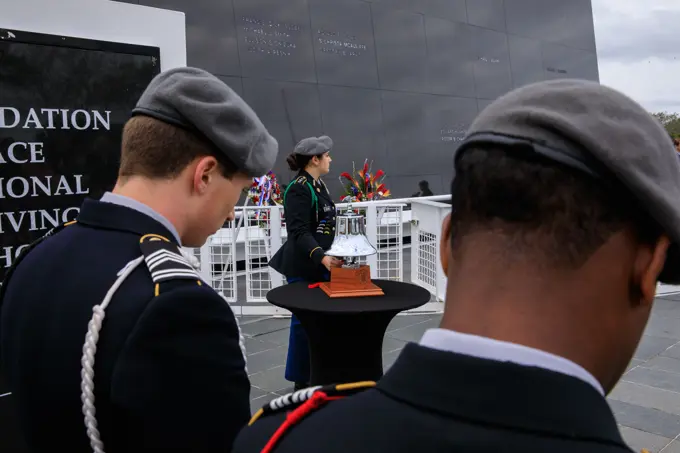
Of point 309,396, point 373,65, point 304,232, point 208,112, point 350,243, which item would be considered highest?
point 373,65

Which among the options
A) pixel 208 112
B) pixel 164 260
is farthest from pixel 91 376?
pixel 208 112

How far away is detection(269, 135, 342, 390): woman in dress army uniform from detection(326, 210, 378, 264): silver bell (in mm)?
264

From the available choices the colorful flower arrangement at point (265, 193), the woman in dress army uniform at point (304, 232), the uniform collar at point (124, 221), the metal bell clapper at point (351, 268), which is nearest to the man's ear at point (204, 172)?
the uniform collar at point (124, 221)

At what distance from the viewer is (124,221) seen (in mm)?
1291

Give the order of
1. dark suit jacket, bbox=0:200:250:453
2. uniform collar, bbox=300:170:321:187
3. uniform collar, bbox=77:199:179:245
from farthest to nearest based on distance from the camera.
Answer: uniform collar, bbox=300:170:321:187
uniform collar, bbox=77:199:179:245
dark suit jacket, bbox=0:200:250:453

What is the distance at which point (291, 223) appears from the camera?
14.1 ft

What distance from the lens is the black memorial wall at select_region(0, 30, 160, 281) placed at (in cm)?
220

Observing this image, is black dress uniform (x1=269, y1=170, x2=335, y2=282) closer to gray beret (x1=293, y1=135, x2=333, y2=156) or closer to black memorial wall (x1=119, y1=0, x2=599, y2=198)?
gray beret (x1=293, y1=135, x2=333, y2=156)

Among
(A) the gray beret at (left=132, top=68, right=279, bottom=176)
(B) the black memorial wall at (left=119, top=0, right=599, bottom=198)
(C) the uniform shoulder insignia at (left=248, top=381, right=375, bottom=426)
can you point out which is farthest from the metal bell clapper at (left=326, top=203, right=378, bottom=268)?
(B) the black memorial wall at (left=119, top=0, right=599, bottom=198)

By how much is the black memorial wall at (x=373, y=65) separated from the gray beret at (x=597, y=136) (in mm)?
10592

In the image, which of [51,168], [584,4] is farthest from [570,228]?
[584,4]

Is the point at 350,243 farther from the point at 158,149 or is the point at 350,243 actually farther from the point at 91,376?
the point at 91,376

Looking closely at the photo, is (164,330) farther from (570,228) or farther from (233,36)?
(233,36)

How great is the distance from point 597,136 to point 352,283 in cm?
321
